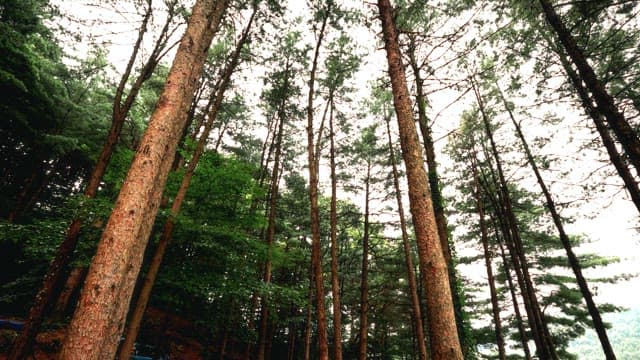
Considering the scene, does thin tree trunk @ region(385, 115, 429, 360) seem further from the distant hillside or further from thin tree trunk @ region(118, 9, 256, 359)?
the distant hillside

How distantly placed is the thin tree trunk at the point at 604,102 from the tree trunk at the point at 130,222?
9.18 meters

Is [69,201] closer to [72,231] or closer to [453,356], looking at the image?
[72,231]

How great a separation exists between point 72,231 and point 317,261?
259 inches

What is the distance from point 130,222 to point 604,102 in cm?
1044

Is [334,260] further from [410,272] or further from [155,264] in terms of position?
[155,264]

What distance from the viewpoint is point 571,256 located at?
11.4 metres

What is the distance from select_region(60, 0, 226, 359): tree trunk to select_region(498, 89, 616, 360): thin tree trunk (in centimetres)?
1417

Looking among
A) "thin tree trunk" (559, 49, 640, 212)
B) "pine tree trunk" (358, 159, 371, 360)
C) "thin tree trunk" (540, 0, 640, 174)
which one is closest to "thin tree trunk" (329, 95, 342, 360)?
"pine tree trunk" (358, 159, 371, 360)

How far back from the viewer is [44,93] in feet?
42.5

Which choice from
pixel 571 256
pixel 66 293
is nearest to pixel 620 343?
pixel 571 256

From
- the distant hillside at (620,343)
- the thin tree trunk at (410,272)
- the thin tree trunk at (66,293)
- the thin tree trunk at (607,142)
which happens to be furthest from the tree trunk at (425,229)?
the distant hillside at (620,343)

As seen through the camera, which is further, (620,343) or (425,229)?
(620,343)

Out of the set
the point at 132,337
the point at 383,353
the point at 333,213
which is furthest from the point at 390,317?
the point at 132,337

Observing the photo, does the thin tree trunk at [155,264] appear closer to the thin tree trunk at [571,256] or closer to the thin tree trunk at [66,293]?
the thin tree trunk at [66,293]
